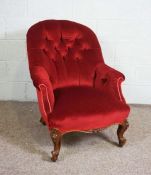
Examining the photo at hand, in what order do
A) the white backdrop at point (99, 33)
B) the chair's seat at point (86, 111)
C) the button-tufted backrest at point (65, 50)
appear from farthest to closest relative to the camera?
the white backdrop at point (99, 33), the button-tufted backrest at point (65, 50), the chair's seat at point (86, 111)

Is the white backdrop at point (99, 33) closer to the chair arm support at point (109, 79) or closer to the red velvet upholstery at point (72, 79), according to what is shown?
the red velvet upholstery at point (72, 79)

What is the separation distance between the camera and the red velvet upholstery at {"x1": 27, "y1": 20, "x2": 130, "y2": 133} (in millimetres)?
1852

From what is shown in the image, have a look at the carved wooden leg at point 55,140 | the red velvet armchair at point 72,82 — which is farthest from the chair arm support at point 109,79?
the carved wooden leg at point 55,140

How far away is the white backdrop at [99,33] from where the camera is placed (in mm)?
2711

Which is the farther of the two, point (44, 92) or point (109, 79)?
point (109, 79)

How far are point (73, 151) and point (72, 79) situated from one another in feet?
1.91

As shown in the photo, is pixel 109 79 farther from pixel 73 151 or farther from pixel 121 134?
pixel 73 151

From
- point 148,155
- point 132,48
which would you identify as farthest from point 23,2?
point 148,155

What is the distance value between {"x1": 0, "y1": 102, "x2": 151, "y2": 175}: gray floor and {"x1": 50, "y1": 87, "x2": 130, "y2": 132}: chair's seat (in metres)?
0.25

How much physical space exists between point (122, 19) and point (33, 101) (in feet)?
4.09

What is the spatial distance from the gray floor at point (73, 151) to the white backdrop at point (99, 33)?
467 mm

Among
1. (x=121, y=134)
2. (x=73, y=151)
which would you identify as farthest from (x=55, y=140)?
(x=121, y=134)

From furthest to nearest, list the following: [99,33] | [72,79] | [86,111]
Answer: [99,33] < [72,79] < [86,111]

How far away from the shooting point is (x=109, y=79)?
2123mm
